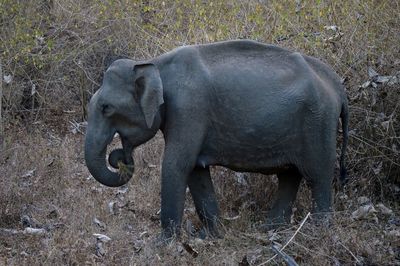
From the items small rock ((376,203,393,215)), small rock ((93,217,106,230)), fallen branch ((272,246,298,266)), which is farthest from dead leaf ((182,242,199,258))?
small rock ((376,203,393,215))

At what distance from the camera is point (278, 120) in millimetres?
6875

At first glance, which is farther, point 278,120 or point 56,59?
point 56,59

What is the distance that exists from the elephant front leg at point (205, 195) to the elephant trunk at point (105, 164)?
60 centimetres

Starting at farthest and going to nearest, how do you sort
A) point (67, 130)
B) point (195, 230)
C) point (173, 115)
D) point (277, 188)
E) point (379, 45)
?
point (67, 130) < point (379, 45) < point (277, 188) < point (195, 230) < point (173, 115)

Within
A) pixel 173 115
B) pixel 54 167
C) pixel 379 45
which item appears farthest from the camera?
pixel 54 167

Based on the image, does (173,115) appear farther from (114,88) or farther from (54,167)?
(54,167)

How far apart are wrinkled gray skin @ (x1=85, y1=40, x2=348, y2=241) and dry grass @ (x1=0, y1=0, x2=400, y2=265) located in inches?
20.3

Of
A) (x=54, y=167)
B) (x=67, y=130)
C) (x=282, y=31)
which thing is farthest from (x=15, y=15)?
(x=282, y=31)

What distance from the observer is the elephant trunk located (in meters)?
6.72

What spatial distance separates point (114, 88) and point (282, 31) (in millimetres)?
3381

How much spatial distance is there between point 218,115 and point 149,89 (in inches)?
24.6

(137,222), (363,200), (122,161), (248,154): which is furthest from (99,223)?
(363,200)

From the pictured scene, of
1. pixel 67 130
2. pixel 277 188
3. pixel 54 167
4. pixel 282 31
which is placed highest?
pixel 282 31

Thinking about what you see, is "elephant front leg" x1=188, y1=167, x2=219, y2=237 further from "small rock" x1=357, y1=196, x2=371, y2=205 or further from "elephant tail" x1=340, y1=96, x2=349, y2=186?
"small rock" x1=357, y1=196, x2=371, y2=205
